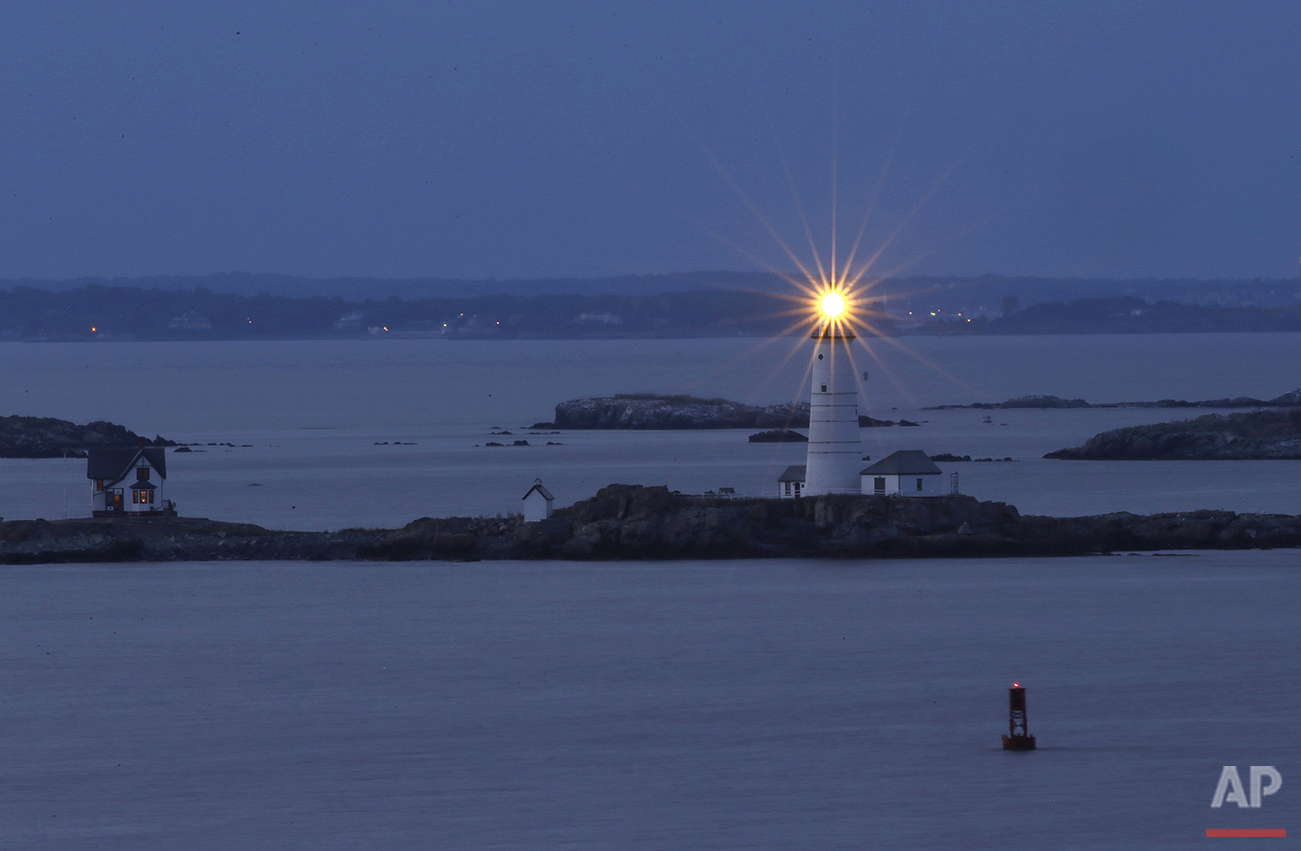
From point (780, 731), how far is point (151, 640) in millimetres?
17023

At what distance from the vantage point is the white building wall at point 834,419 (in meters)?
48.8

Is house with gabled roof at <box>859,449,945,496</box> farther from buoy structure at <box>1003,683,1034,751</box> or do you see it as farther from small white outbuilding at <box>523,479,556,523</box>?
buoy structure at <box>1003,683,1034,751</box>

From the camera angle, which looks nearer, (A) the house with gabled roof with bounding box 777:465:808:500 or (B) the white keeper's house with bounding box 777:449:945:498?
(B) the white keeper's house with bounding box 777:449:945:498

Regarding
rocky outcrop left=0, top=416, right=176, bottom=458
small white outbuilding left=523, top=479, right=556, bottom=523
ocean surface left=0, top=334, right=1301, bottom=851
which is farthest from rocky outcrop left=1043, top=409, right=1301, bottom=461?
rocky outcrop left=0, top=416, right=176, bottom=458

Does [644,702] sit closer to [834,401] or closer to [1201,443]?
[834,401]

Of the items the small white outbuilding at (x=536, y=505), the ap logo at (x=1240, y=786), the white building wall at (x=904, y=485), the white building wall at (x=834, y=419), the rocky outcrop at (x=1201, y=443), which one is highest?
the rocky outcrop at (x=1201, y=443)

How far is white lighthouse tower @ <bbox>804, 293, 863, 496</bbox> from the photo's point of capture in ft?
160

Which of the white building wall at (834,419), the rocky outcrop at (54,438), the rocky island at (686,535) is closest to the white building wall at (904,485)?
the rocky island at (686,535)

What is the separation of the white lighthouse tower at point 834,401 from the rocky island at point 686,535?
1.10 metres

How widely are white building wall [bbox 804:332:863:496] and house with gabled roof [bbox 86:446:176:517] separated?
1975 cm

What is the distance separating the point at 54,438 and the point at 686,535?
62546 millimetres

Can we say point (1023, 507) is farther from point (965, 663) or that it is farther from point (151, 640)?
point (151, 640)

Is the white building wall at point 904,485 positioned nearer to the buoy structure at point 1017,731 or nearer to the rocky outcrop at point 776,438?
the buoy structure at point 1017,731

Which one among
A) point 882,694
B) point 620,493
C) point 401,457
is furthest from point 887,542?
point 401,457
